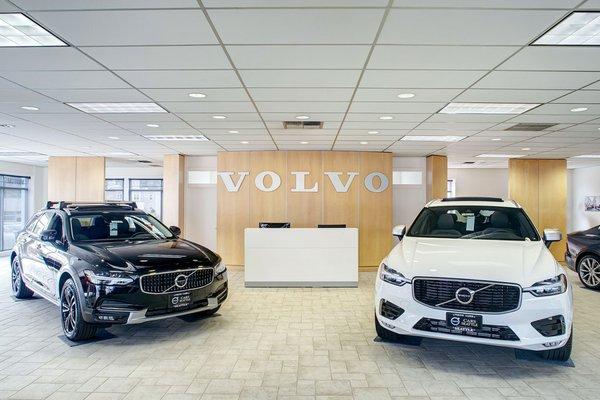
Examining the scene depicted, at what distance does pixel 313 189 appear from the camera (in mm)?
9312

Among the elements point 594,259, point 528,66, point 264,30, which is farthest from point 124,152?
point 594,259

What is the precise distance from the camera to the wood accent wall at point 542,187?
35.3 ft

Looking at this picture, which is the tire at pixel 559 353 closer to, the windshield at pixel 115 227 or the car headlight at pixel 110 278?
the car headlight at pixel 110 278

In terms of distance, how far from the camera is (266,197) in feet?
30.7

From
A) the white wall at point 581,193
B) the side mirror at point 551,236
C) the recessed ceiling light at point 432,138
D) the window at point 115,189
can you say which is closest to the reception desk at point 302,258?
the recessed ceiling light at point 432,138

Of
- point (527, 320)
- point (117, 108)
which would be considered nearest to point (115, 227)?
point (117, 108)

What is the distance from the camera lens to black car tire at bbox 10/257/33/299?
19.5ft

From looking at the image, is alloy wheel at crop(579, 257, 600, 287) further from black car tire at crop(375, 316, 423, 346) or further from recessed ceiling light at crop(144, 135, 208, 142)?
recessed ceiling light at crop(144, 135, 208, 142)

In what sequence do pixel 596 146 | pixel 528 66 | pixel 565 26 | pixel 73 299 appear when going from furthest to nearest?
pixel 596 146 → pixel 73 299 → pixel 528 66 → pixel 565 26

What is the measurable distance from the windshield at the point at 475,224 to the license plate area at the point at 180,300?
2.64m

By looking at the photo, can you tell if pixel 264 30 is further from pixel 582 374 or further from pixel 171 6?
pixel 582 374

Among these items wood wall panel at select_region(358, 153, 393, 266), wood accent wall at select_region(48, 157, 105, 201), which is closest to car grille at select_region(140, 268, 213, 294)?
wood wall panel at select_region(358, 153, 393, 266)

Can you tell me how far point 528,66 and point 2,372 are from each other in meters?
5.47

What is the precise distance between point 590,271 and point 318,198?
5.49 metres
